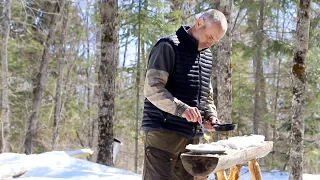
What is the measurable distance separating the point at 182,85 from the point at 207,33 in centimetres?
39

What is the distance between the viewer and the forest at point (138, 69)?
7.24 metres

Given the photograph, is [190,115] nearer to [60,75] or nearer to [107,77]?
[107,77]

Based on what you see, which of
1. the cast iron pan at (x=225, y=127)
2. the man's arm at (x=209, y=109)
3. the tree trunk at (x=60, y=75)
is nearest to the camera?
the cast iron pan at (x=225, y=127)

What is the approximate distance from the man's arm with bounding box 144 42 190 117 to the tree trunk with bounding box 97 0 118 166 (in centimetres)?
481

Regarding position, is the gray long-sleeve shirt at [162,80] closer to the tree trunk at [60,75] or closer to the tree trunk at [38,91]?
the tree trunk at [38,91]

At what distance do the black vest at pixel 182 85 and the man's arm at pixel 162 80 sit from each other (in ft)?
0.23

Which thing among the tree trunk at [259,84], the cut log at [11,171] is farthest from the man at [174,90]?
the tree trunk at [259,84]

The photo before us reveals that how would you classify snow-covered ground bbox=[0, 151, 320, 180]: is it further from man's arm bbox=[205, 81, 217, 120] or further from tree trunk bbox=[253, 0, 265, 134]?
tree trunk bbox=[253, 0, 265, 134]

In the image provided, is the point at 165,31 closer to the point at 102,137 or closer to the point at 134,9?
the point at 134,9

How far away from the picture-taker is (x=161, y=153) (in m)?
2.93

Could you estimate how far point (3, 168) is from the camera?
5.04 metres

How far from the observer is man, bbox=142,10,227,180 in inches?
111

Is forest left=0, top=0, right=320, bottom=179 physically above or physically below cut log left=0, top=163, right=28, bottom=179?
above

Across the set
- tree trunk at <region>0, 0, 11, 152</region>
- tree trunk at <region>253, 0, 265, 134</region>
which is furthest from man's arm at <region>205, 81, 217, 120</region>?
tree trunk at <region>0, 0, 11, 152</region>
